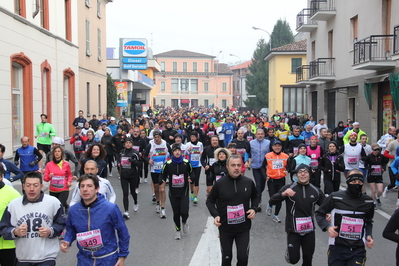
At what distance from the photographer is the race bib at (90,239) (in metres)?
4.43

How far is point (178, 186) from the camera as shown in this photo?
8391 millimetres

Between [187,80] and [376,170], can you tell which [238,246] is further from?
[187,80]

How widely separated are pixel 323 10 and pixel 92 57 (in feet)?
47.7

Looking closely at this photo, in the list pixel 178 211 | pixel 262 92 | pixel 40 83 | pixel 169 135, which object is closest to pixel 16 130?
pixel 40 83

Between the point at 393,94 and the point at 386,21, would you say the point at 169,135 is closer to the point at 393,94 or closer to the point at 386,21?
the point at 393,94

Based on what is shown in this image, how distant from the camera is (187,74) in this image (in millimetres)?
102562

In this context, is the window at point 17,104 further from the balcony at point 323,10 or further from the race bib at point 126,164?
the balcony at point 323,10

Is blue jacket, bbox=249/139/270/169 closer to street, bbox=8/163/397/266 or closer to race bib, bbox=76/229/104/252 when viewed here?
street, bbox=8/163/397/266

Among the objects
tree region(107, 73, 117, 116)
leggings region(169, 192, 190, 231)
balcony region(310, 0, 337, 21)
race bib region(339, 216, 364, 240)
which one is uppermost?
balcony region(310, 0, 337, 21)

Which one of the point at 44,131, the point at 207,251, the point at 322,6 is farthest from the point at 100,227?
the point at 322,6

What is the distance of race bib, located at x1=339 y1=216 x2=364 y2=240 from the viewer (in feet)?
16.7

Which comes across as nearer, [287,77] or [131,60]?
[131,60]

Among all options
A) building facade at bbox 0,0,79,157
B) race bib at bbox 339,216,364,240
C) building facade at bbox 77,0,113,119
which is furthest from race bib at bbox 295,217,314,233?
building facade at bbox 77,0,113,119

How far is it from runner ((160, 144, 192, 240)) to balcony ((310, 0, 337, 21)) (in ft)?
64.0
